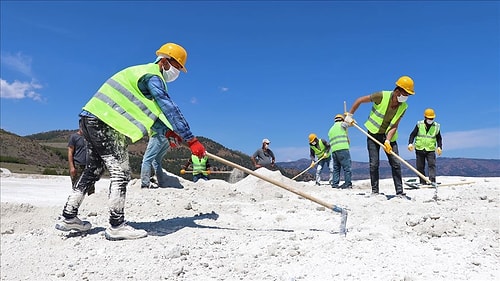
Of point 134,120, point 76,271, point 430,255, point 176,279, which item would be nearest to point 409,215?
point 430,255

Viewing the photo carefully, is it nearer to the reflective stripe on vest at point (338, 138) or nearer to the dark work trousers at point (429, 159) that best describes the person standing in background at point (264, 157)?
the reflective stripe on vest at point (338, 138)

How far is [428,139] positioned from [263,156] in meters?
4.57

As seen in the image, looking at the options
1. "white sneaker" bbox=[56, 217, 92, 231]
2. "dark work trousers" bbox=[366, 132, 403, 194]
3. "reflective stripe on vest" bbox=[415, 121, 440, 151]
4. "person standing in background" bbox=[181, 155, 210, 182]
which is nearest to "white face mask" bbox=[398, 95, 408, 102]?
"dark work trousers" bbox=[366, 132, 403, 194]

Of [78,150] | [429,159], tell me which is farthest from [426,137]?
[78,150]

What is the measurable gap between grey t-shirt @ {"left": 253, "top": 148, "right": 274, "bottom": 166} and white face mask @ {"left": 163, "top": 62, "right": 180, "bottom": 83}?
7.97m

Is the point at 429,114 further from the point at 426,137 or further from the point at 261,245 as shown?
the point at 261,245

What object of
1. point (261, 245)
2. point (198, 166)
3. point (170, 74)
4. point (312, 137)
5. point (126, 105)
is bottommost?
point (261, 245)

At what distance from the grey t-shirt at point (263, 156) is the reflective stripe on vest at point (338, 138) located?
7.90 feet

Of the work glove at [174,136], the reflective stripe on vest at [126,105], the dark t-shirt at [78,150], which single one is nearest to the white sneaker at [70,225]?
the reflective stripe on vest at [126,105]

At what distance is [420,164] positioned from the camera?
32.7ft

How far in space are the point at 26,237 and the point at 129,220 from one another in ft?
3.62

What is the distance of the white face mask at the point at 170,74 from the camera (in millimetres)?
4277

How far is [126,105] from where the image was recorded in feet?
13.0

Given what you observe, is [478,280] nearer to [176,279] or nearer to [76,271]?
[176,279]
